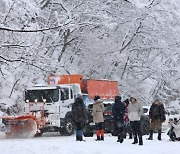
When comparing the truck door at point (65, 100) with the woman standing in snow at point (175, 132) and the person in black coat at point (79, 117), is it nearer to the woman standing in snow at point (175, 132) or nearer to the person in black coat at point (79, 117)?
the person in black coat at point (79, 117)

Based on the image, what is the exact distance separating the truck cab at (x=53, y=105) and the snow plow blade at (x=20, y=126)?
→ 2.87ft

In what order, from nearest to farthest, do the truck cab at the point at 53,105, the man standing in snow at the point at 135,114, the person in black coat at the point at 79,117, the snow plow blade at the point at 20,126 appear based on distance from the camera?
1. the man standing in snow at the point at 135,114
2. the person in black coat at the point at 79,117
3. the snow plow blade at the point at 20,126
4. the truck cab at the point at 53,105

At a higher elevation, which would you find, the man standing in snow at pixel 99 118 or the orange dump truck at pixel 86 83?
the orange dump truck at pixel 86 83

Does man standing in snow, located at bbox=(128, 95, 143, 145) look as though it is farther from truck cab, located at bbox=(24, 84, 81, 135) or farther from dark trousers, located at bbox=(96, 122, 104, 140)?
truck cab, located at bbox=(24, 84, 81, 135)

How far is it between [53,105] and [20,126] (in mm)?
1802

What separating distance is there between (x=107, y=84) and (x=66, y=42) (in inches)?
217

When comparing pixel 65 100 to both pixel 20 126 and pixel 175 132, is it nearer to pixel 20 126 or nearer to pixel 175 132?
pixel 20 126

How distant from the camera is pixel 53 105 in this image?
22.2m

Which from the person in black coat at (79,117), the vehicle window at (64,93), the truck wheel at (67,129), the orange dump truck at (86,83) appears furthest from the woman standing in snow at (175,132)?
the orange dump truck at (86,83)

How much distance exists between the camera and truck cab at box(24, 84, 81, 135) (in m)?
22.1

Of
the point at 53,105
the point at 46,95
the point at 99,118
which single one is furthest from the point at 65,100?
the point at 99,118

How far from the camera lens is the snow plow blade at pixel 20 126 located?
21.0 metres

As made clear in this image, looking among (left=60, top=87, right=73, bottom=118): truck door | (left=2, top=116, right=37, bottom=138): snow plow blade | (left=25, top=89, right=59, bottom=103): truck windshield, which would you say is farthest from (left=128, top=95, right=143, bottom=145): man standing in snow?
(left=60, top=87, right=73, bottom=118): truck door

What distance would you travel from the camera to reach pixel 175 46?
1328 inches
